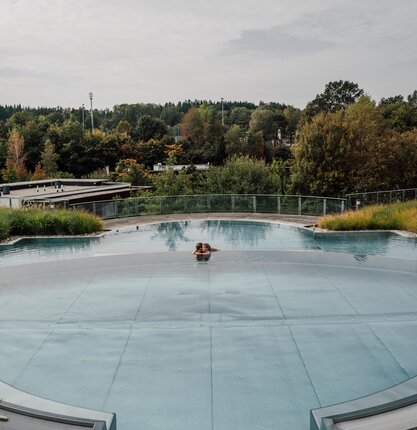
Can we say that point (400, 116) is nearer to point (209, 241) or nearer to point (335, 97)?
point (335, 97)

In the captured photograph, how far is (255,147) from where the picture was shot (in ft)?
182

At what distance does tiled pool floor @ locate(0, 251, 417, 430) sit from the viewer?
18.4ft

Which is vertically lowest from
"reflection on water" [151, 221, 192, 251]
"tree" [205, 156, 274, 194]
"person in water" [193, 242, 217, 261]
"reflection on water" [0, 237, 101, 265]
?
"reflection on water" [0, 237, 101, 265]

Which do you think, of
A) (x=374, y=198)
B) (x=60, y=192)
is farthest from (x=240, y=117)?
(x=374, y=198)

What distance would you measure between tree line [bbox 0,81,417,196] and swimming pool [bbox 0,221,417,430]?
41.8 ft

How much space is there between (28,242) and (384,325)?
1131cm

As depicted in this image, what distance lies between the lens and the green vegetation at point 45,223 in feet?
53.4

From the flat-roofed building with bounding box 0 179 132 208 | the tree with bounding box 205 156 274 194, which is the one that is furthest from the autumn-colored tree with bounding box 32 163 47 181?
the tree with bounding box 205 156 274 194

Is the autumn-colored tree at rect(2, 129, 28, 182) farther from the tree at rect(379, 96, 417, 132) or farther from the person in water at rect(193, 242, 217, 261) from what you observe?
the person in water at rect(193, 242, 217, 261)

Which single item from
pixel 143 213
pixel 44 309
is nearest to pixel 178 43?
pixel 143 213

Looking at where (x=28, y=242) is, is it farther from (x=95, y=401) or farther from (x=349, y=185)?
(x=349, y=185)

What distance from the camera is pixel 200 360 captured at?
6535 millimetres

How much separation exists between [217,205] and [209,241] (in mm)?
5227

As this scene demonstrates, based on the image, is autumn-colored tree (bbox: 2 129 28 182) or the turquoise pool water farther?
autumn-colored tree (bbox: 2 129 28 182)
